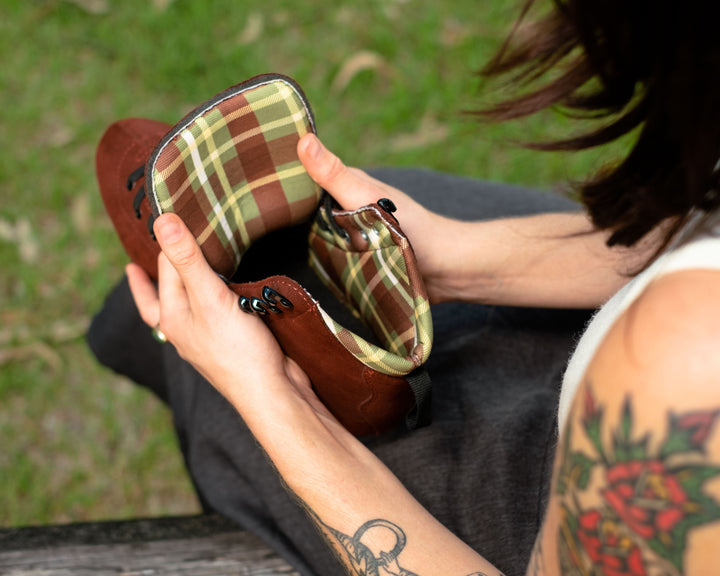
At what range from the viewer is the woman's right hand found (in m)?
1.08

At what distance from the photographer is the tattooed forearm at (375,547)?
2.84ft

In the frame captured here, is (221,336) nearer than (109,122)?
Yes

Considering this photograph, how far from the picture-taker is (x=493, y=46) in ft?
7.73

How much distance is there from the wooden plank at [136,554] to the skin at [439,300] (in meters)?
0.23

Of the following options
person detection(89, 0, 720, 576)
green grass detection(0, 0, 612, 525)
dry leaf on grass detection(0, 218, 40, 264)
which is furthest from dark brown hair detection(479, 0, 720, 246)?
dry leaf on grass detection(0, 218, 40, 264)

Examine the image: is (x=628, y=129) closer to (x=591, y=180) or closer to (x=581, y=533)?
(x=591, y=180)

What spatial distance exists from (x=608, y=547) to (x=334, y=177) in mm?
680

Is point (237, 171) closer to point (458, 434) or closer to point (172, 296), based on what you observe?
point (172, 296)

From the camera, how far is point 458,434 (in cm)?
105

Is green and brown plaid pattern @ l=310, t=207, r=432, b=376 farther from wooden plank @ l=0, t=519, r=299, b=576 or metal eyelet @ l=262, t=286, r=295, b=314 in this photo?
wooden plank @ l=0, t=519, r=299, b=576

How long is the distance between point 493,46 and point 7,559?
2.09 meters

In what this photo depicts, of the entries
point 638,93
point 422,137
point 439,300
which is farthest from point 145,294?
point 422,137

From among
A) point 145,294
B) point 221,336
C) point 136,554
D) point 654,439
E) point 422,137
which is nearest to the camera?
point 654,439

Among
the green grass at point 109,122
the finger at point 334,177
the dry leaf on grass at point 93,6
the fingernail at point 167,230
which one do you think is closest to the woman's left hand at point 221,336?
the fingernail at point 167,230
